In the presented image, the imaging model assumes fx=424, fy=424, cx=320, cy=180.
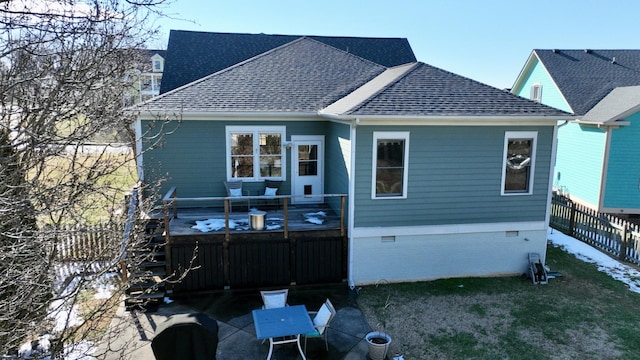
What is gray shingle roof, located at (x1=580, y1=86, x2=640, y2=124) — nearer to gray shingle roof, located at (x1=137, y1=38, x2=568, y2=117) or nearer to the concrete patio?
gray shingle roof, located at (x1=137, y1=38, x2=568, y2=117)

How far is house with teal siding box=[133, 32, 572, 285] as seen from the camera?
973 centimetres

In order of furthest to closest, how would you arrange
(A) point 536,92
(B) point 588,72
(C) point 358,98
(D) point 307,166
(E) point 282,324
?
1. (A) point 536,92
2. (B) point 588,72
3. (D) point 307,166
4. (C) point 358,98
5. (E) point 282,324

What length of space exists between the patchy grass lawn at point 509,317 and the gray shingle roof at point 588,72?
10638mm

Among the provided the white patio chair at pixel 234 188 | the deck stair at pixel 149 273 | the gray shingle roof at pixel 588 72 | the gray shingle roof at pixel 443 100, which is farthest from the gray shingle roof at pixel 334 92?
the gray shingle roof at pixel 588 72

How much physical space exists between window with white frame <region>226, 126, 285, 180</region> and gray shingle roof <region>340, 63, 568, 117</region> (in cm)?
336

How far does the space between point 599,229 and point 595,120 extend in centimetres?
521

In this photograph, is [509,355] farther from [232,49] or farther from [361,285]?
[232,49]

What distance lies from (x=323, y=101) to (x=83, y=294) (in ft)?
25.0

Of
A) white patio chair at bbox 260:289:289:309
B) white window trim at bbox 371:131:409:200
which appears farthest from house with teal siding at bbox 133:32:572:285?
white patio chair at bbox 260:289:289:309

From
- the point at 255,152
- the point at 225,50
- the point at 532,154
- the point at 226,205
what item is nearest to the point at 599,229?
the point at 532,154

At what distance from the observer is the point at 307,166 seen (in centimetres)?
1234

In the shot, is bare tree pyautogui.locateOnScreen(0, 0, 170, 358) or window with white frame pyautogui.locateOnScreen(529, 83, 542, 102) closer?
bare tree pyautogui.locateOnScreen(0, 0, 170, 358)

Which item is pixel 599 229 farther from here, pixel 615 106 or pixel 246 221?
pixel 246 221

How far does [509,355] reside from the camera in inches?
283
